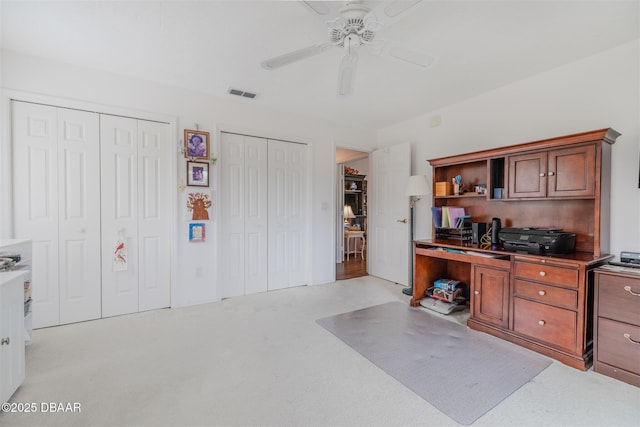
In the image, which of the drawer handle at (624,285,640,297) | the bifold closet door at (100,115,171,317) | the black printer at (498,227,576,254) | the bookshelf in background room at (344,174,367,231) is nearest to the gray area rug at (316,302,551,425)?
the drawer handle at (624,285,640,297)

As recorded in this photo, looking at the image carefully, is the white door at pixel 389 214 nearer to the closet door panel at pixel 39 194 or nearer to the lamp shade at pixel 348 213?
the lamp shade at pixel 348 213

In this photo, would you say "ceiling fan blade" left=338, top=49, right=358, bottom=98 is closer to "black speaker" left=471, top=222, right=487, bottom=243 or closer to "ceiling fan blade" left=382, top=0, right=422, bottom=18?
"ceiling fan blade" left=382, top=0, right=422, bottom=18

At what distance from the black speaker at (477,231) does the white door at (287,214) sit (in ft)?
7.11

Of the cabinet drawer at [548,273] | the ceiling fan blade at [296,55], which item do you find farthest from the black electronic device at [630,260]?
the ceiling fan blade at [296,55]

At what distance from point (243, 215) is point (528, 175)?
3082 mm

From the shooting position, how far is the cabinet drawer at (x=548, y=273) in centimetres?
207

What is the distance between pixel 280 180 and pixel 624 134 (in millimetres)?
3441

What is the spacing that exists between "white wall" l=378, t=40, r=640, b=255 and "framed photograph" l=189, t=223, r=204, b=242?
3.20 m

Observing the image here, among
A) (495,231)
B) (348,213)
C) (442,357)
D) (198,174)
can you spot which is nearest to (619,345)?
(442,357)

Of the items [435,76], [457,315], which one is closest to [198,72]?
[435,76]

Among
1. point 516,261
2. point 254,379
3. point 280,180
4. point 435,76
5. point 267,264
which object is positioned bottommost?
point 254,379

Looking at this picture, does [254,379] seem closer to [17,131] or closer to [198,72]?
[198,72]

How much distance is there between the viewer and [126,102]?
290 cm

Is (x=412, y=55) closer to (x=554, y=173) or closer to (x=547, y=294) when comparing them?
(x=554, y=173)
